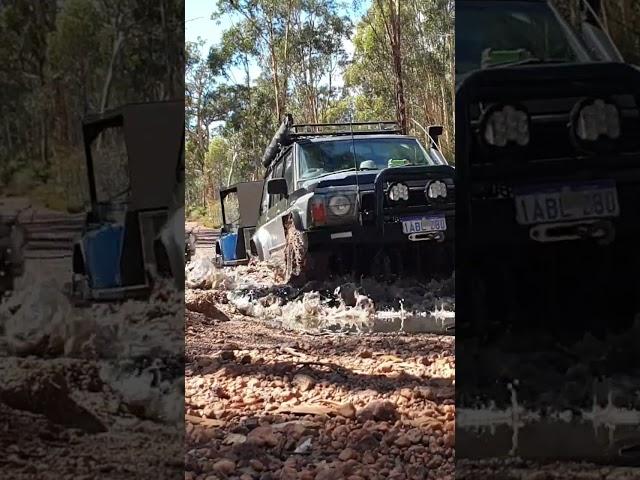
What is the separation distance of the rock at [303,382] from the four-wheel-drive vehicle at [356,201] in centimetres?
109

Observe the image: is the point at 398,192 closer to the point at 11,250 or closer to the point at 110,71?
the point at 110,71

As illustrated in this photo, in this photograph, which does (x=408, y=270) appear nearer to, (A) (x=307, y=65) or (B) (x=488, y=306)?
(A) (x=307, y=65)

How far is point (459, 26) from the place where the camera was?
2.28m

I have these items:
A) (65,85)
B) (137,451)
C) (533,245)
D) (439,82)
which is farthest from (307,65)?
(137,451)

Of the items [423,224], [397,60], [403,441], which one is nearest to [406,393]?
[403,441]

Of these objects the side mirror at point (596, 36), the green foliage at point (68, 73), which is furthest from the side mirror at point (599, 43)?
the green foliage at point (68, 73)

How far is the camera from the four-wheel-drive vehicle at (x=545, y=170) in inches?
90.9

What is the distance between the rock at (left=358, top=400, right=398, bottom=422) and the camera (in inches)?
121

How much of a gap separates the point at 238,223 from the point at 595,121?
110 inches

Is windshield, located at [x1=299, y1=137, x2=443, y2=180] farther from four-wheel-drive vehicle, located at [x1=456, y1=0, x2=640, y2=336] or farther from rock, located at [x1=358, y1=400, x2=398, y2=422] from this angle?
four-wheel-drive vehicle, located at [x1=456, y1=0, x2=640, y2=336]

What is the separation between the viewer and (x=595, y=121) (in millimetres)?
2316

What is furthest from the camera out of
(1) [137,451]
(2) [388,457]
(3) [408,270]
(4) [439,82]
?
(3) [408,270]

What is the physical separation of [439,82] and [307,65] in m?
0.98

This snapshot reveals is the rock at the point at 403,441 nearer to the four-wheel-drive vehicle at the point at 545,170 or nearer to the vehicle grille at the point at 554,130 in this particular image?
the four-wheel-drive vehicle at the point at 545,170
